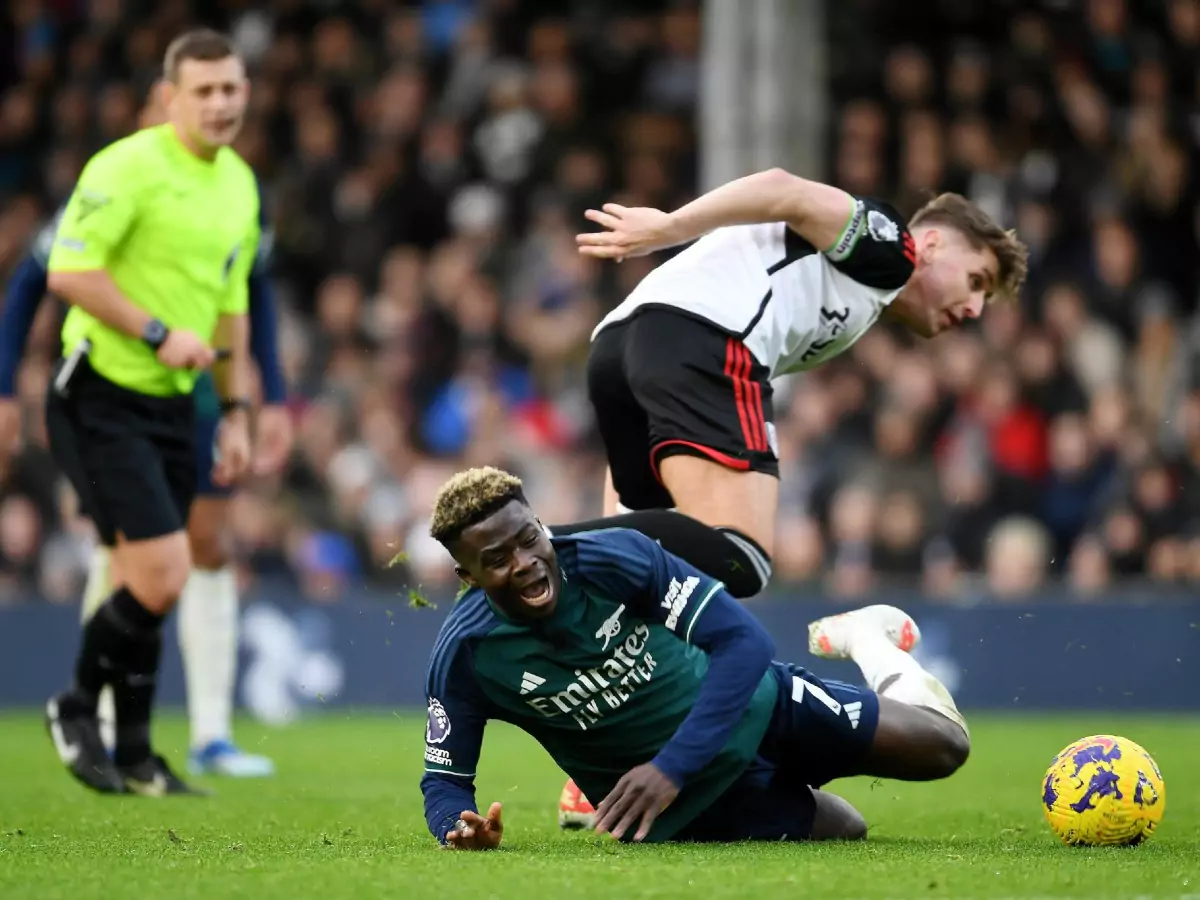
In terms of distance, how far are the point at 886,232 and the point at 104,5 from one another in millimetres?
13495

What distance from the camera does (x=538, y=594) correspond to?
16.1 feet

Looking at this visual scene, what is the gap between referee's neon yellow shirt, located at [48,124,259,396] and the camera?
7.02 metres

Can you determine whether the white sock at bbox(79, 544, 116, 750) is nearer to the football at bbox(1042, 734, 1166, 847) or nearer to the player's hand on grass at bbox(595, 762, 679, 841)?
the player's hand on grass at bbox(595, 762, 679, 841)

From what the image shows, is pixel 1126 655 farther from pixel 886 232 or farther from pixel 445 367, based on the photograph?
pixel 886 232

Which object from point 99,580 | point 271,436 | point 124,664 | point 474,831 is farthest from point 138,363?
point 474,831

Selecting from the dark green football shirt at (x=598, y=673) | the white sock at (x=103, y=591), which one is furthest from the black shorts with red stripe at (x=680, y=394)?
the white sock at (x=103, y=591)

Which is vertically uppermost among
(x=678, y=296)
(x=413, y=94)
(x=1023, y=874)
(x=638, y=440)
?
(x=413, y=94)

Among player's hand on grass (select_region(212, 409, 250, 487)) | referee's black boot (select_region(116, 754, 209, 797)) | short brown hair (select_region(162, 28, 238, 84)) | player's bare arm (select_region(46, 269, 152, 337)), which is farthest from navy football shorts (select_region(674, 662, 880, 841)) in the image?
short brown hair (select_region(162, 28, 238, 84))

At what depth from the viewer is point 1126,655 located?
12.0 meters

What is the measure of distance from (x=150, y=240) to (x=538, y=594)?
2993mm

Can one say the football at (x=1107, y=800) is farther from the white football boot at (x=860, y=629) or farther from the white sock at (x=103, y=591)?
the white sock at (x=103, y=591)

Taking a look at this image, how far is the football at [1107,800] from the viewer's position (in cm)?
528

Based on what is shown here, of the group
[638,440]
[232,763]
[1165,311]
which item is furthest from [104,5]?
[638,440]

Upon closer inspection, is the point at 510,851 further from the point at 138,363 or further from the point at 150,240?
the point at 150,240
